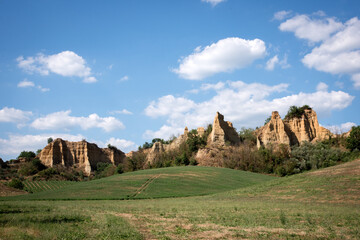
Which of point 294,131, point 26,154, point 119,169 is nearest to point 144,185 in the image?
point 119,169

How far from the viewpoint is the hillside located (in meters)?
A: 44.9

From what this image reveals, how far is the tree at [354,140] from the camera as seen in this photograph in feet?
250

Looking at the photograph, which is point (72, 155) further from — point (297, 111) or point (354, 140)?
point (354, 140)

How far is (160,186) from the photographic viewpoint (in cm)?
5197

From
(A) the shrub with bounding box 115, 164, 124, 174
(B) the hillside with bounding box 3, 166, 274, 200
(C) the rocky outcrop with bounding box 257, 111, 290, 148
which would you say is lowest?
(B) the hillside with bounding box 3, 166, 274, 200

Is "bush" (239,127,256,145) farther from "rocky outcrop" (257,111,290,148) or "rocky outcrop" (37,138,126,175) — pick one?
"rocky outcrop" (37,138,126,175)

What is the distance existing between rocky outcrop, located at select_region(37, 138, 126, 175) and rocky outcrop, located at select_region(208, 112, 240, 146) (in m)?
51.9

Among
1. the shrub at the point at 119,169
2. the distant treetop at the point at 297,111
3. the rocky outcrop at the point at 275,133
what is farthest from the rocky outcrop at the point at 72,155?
the distant treetop at the point at 297,111

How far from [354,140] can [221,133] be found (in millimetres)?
38918

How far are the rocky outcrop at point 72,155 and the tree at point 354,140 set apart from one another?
90.5 metres

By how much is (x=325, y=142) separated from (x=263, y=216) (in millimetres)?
77681

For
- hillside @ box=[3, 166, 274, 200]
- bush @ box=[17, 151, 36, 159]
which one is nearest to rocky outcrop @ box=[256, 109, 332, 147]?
hillside @ box=[3, 166, 274, 200]

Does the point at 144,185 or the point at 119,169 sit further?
the point at 119,169

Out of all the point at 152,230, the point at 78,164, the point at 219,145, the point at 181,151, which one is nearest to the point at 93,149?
the point at 78,164
